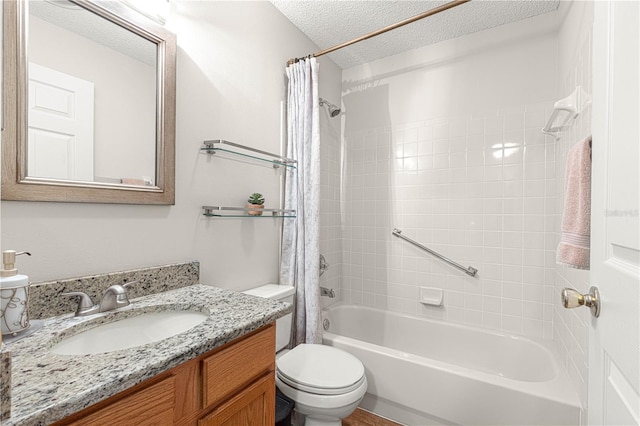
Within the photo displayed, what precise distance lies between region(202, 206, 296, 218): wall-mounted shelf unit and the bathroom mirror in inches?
8.8

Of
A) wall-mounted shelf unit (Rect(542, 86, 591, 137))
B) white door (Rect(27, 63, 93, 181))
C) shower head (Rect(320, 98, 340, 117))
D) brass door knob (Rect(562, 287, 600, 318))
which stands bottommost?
brass door knob (Rect(562, 287, 600, 318))

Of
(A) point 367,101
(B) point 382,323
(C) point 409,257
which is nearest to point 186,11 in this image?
(A) point 367,101

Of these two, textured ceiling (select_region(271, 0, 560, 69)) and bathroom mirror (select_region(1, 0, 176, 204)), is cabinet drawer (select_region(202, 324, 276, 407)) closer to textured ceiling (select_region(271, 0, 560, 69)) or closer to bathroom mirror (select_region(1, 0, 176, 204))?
bathroom mirror (select_region(1, 0, 176, 204))

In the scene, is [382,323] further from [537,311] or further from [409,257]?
[537,311]

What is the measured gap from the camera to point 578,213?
851mm

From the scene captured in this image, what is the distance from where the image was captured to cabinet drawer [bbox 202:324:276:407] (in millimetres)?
799

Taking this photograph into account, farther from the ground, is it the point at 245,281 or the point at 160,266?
the point at 160,266

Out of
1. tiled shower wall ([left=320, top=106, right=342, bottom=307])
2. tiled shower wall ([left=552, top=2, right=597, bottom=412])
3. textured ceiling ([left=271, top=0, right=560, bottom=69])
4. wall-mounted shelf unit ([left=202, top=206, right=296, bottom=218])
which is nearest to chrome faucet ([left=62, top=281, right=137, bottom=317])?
wall-mounted shelf unit ([left=202, top=206, right=296, bottom=218])

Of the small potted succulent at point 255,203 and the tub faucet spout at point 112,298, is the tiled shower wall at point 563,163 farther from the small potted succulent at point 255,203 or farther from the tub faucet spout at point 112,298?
the tub faucet spout at point 112,298

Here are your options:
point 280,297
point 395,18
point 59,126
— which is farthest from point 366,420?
point 395,18

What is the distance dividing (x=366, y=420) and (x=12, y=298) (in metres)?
1.74

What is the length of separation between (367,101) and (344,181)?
27.9 inches

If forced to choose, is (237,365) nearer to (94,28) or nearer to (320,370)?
(320,370)

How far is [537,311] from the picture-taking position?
1944 millimetres
